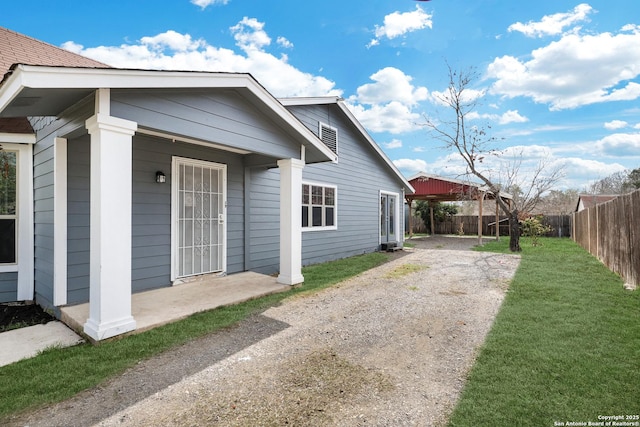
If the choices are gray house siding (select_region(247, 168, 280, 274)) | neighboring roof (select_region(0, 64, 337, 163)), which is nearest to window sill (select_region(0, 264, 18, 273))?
neighboring roof (select_region(0, 64, 337, 163))

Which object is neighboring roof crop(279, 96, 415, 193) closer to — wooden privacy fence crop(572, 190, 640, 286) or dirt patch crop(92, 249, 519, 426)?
dirt patch crop(92, 249, 519, 426)

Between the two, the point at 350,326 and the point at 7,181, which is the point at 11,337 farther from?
the point at 350,326

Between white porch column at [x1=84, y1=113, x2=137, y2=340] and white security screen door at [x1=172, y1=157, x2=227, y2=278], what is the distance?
1.95 meters

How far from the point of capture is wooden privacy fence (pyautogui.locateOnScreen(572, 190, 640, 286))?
16.9 ft

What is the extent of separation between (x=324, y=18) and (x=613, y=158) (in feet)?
101

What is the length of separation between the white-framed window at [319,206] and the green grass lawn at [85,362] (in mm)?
4147

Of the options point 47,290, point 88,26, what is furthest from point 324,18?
point 47,290

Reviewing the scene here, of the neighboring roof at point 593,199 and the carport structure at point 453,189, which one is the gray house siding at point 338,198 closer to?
the carport structure at point 453,189

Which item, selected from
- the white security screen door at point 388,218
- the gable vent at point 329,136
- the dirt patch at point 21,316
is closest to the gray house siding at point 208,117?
the dirt patch at point 21,316

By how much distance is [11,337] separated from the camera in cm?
335

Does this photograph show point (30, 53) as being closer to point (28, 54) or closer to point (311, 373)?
point (28, 54)

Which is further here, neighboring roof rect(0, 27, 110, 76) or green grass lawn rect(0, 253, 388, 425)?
neighboring roof rect(0, 27, 110, 76)

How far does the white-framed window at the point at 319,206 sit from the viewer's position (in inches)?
323

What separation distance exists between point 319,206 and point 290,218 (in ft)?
10.7
